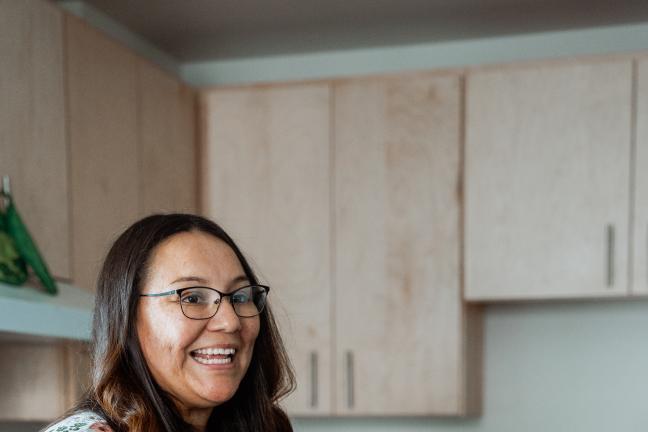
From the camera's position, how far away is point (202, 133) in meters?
3.10

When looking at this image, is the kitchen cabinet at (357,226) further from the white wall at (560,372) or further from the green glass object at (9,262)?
the green glass object at (9,262)

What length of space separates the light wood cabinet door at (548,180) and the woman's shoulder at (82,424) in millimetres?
1947

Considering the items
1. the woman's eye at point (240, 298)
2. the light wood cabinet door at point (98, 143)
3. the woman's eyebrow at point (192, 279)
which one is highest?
the light wood cabinet door at point (98, 143)

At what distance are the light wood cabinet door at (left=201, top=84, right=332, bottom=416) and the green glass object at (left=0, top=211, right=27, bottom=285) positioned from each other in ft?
3.69

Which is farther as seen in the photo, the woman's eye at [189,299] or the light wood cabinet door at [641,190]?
the light wood cabinet door at [641,190]

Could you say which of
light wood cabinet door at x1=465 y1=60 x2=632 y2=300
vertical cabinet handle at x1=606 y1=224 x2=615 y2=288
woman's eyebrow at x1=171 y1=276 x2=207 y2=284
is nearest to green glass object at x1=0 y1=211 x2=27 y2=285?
woman's eyebrow at x1=171 y1=276 x2=207 y2=284

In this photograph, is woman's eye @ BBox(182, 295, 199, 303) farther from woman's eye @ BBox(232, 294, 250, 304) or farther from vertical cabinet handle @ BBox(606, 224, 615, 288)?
vertical cabinet handle @ BBox(606, 224, 615, 288)

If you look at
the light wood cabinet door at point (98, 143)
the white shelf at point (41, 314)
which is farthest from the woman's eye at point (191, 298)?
the light wood cabinet door at point (98, 143)

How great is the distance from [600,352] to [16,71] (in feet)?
7.15

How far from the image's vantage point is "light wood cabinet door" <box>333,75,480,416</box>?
9.48 ft

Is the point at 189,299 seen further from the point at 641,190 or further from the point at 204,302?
the point at 641,190

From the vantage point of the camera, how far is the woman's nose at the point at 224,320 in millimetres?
1151

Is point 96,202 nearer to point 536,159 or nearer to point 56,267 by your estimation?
point 56,267

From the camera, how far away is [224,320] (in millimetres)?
1152
